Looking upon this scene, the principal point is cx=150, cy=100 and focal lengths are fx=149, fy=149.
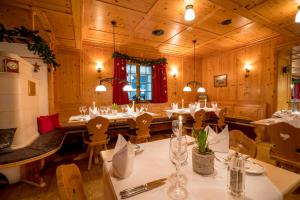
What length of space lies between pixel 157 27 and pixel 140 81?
2431mm

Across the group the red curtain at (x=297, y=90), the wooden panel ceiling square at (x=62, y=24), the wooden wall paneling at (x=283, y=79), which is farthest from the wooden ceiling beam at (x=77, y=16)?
the red curtain at (x=297, y=90)

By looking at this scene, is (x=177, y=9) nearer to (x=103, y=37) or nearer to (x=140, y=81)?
(x=103, y=37)

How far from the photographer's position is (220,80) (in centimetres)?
611

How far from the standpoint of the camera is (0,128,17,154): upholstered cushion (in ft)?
6.75

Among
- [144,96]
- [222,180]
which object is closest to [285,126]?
[222,180]

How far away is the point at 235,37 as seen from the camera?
4426 mm

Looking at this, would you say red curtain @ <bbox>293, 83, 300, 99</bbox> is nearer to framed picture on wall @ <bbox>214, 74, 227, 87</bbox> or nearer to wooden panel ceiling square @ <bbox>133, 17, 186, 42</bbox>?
framed picture on wall @ <bbox>214, 74, 227, 87</bbox>

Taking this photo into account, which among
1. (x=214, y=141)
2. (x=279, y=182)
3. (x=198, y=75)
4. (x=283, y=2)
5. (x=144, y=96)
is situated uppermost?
(x=283, y=2)

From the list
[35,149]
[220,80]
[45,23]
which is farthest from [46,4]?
[220,80]

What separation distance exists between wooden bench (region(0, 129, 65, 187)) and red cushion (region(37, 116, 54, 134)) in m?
0.24

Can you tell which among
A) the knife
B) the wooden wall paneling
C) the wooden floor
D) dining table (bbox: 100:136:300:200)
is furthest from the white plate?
the wooden wall paneling

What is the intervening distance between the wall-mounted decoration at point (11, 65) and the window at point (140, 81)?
353cm

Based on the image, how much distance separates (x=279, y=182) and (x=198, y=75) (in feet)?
20.7

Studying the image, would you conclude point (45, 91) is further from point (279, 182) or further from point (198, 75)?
point (198, 75)
